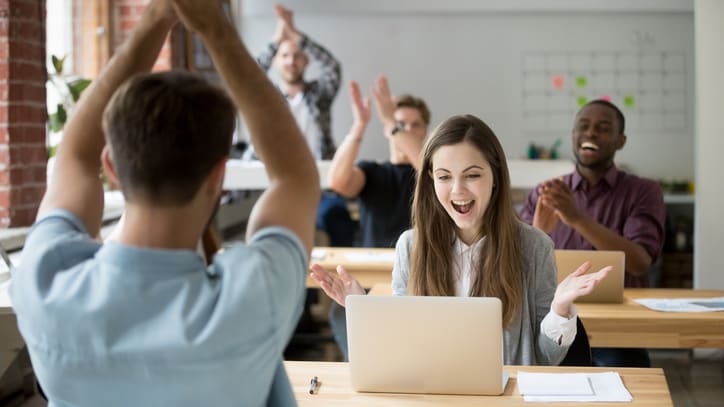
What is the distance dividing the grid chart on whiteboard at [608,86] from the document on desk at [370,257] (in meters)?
3.26

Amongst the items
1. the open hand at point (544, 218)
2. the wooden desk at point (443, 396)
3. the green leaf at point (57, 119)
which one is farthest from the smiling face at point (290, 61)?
the wooden desk at point (443, 396)

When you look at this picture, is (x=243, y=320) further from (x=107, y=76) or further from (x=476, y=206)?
(x=476, y=206)

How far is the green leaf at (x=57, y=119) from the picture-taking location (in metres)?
4.15

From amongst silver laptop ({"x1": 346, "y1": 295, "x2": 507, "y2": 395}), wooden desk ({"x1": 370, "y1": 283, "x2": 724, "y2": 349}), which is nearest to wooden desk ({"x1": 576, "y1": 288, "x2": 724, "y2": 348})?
wooden desk ({"x1": 370, "y1": 283, "x2": 724, "y2": 349})

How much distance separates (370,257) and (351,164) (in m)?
0.57

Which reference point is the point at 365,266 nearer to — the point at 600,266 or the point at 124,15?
the point at 600,266

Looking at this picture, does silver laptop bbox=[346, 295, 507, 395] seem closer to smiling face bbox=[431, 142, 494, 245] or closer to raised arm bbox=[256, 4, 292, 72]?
smiling face bbox=[431, 142, 494, 245]

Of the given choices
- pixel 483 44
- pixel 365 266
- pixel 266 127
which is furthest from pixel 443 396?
pixel 483 44

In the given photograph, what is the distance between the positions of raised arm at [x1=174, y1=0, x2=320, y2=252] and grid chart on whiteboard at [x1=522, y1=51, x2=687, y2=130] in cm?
611

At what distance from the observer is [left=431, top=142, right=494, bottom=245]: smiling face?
7.85 feet

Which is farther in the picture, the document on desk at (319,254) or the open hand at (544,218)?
the document on desk at (319,254)

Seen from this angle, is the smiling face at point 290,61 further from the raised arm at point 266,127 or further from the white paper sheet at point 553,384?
the raised arm at point 266,127

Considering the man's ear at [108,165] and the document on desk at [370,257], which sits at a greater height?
the man's ear at [108,165]

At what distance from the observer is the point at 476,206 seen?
2.40 metres
